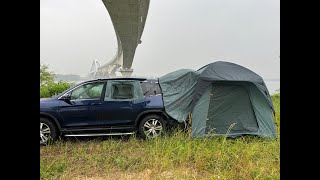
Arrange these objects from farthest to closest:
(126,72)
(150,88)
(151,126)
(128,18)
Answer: (126,72) < (128,18) < (150,88) < (151,126)

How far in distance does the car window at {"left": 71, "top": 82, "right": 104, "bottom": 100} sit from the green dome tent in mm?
1841

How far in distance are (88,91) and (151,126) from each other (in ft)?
6.35

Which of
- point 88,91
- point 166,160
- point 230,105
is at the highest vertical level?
point 88,91

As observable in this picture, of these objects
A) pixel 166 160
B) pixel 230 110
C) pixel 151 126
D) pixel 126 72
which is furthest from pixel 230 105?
pixel 126 72

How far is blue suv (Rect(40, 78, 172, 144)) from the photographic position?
620cm

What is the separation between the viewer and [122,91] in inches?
262

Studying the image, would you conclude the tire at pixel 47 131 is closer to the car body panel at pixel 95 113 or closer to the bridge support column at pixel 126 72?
the car body panel at pixel 95 113

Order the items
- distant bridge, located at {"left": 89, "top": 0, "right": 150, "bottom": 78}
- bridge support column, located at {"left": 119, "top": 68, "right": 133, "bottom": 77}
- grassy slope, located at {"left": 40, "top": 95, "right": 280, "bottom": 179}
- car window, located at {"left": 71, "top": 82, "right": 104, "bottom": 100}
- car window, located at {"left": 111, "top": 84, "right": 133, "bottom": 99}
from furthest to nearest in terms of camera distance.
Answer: bridge support column, located at {"left": 119, "top": 68, "right": 133, "bottom": 77}, distant bridge, located at {"left": 89, "top": 0, "right": 150, "bottom": 78}, car window, located at {"left": 111, "top": 84, "right": 133, "bottom": 99}, car window, located at {"left": 71, "top": 82, "right": 104, "bottom": 100}, grassy slope, located at {"left": 40, "top": 95, "right": 280, "bottom": 179}

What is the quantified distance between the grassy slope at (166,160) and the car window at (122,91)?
1232 millimetres

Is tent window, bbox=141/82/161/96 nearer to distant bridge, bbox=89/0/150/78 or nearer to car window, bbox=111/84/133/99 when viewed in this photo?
car window, bbox=111/84/133/99

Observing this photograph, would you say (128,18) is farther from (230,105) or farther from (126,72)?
(126,72)

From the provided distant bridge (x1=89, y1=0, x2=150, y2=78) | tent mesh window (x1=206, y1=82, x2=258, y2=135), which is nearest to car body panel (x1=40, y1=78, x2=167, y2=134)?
tent mesh window (x1=206, y1=82, x2=258, y2=135)

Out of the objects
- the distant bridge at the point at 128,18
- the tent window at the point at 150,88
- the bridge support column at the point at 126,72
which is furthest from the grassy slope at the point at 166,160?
the bridge support column at the point at 126,72
